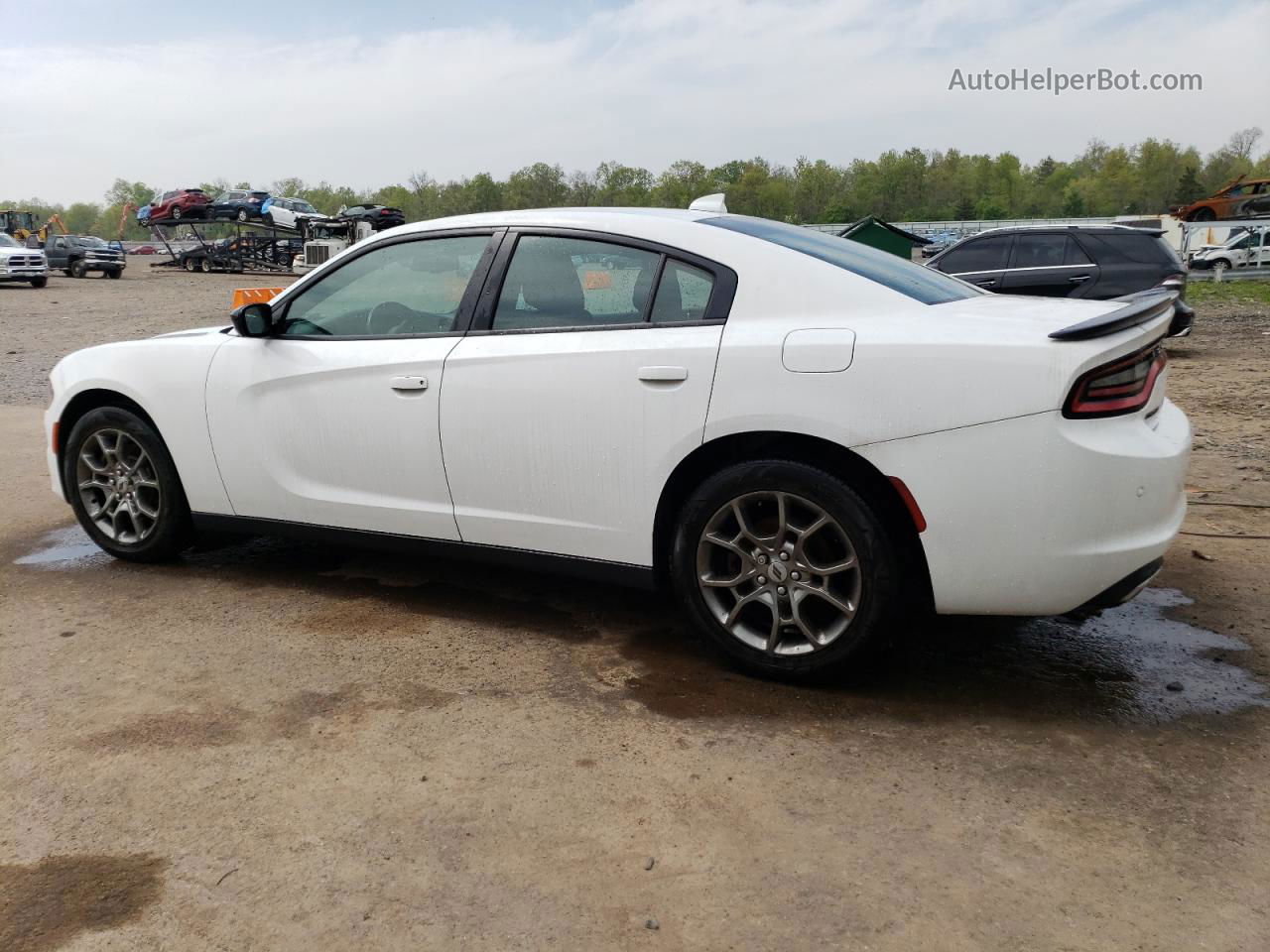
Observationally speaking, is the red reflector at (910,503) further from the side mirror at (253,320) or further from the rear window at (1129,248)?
the rear window at (1129,248)

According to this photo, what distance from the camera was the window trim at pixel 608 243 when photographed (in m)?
3.55

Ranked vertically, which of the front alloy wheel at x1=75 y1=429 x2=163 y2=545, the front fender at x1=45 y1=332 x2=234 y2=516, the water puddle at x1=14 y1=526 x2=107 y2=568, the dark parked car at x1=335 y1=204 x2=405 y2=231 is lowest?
the water puddle at x1=14 y1=526 x2=107 y2=568

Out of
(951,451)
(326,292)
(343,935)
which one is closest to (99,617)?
(326,292)

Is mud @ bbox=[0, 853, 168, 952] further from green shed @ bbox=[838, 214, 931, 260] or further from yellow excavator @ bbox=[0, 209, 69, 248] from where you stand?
yellow excavator @ bbox=[0, 209, 69, 248]

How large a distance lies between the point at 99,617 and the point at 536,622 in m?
1.78

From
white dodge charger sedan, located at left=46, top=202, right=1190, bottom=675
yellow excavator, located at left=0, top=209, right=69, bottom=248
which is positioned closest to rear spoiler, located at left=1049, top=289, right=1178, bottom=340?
white dodge charger sedan, located at left=46, top=202, right=1190, bottom=675

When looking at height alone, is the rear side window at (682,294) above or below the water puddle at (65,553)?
above

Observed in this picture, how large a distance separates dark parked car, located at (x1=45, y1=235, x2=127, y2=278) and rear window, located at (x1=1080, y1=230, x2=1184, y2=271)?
33.5 meters

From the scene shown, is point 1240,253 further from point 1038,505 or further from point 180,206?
point 180,206

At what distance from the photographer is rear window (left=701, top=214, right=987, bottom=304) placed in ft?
11.9

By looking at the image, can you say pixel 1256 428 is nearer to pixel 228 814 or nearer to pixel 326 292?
pixel 326 292

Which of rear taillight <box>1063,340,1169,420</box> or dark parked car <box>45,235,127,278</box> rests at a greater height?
dark parked car <box>45,235,127,278</box>

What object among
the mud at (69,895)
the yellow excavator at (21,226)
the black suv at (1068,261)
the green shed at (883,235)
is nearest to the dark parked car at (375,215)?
the yellow excavator at (21,226)

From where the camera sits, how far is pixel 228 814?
2.79 m
